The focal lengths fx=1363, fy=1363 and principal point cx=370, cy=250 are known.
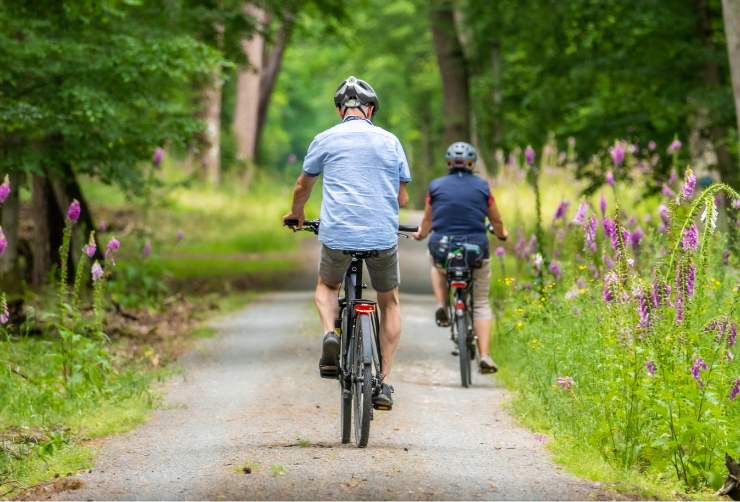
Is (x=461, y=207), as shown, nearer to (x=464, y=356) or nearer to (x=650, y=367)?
(x=464, y=356)

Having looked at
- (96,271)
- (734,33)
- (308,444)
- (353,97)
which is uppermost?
(734,33)

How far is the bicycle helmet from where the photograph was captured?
1176 centimetres

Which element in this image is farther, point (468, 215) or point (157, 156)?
point (157, 156)

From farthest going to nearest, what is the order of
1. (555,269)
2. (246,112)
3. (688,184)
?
(246,112)
(555,269)
(688,184)

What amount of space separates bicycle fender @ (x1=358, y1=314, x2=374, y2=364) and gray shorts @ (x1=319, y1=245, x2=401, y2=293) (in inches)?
15.6

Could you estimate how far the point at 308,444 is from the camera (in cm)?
814

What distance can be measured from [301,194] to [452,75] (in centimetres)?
1983

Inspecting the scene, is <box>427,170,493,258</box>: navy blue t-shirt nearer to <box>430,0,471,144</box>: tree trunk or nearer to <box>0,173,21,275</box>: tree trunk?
<box>0,173,21,275</box>: tree trunk

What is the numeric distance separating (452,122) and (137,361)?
52.9 ft

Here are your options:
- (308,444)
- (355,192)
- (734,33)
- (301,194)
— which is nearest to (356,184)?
(355,192)

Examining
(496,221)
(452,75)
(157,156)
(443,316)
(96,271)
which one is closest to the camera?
(96,271)

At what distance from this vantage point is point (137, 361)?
39.9 ft

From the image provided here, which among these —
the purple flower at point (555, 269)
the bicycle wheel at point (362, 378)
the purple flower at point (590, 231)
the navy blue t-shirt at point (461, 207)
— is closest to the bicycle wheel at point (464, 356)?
the navy blue t-shirt at point (461, 207)

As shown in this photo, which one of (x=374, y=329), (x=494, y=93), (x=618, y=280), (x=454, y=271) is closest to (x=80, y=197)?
(x=454, y=271)
